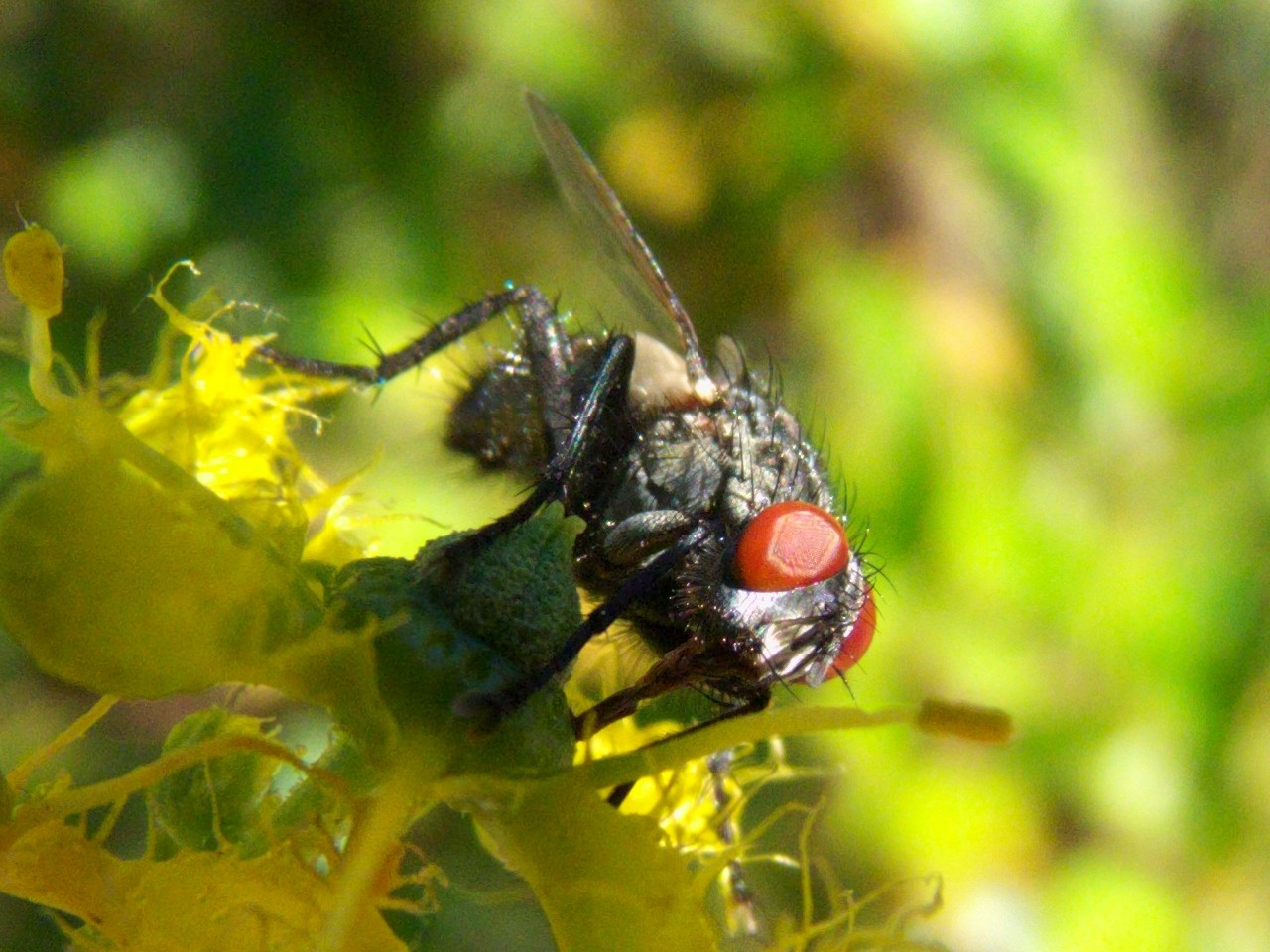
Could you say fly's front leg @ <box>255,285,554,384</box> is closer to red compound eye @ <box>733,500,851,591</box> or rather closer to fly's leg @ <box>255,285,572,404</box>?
fly's leg @ <box>255,285,572,404</box>

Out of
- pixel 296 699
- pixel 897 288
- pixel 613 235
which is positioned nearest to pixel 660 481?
pixel 613 235

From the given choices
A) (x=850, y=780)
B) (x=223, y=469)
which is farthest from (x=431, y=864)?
(x=850, y=780)

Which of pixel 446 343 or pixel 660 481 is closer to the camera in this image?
pixel 660 481

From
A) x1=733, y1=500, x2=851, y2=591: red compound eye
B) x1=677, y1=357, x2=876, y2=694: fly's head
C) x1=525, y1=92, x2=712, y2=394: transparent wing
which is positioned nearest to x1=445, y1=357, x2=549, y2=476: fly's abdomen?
x1=525, y1=92, x2=712, y2=394: transparent wing

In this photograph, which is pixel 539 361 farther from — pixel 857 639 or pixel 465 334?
pixel 857 639

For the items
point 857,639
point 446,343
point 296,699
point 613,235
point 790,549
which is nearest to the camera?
point 296,699

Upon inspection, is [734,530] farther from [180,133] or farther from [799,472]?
[180,133]

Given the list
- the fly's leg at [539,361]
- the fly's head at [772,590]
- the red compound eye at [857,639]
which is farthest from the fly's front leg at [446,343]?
the red compound eye at [857,639]
